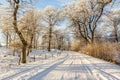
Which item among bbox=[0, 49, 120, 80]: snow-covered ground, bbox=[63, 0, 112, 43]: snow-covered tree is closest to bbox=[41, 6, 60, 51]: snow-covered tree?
bbox=[63, 0, 112, 43]: snow-covered tree

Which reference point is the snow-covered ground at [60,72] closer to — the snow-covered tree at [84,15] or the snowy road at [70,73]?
the snowy road at [70,73]

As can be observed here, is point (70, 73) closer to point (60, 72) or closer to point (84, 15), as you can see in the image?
point (60, 72)

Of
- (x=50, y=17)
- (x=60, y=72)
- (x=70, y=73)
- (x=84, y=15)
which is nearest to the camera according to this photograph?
(x=70, y=73)

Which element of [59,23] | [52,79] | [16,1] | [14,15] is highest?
[59,23]

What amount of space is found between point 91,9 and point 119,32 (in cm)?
2573

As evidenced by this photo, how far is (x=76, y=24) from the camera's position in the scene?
46500 mm

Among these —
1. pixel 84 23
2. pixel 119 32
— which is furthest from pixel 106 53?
pixel 119 32

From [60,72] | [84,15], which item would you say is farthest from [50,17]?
[60,72]

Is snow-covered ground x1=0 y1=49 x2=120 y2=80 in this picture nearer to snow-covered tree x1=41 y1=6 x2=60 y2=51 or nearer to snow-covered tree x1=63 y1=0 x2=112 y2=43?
snow-covered tree x1=63 y1=0 x2=112 y2=43

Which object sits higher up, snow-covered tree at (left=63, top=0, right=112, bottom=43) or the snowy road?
snow-covered tree at (left=63, top=0, right=112, bottom=43)

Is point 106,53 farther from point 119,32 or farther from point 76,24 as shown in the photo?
point 119,32

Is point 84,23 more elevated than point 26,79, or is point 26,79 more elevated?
point 84,23

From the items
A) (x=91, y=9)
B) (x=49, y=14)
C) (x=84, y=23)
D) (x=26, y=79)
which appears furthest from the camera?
(x=49, y=14)

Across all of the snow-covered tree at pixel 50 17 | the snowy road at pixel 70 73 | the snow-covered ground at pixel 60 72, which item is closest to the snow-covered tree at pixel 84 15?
the snow-covered tree at pixel 50 17
